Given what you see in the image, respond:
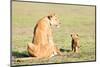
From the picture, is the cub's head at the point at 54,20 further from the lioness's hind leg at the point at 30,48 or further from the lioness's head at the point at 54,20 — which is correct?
the lioness's hind leg at the point at 30,48

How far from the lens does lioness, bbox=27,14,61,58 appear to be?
2732 mm

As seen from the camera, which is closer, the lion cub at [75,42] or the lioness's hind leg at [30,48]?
A: the lioness's hind leg at [30,48]

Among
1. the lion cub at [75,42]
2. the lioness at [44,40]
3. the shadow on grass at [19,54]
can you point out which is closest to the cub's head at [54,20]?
the lioness at [44,40]

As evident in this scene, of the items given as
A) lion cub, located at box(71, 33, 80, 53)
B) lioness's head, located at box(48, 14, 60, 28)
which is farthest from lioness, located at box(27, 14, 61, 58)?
lion cub, located at box(71, 33, 80, 53)

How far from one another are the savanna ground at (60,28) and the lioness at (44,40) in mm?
50

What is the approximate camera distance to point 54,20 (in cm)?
285

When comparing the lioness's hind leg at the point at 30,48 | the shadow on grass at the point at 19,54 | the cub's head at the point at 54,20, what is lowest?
the shadow on grass at the point at 19,54

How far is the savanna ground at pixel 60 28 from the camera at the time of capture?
2641 mm

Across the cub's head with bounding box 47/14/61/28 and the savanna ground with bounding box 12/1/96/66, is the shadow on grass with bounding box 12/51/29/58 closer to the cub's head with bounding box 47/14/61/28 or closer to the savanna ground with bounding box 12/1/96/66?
the savanna ground with bounding box 12/1/96/66

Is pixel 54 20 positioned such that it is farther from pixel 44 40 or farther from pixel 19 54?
pixel 19 54

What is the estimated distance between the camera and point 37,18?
275 centimetres

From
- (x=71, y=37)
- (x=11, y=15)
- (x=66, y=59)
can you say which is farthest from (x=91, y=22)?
(x=11, y=15)

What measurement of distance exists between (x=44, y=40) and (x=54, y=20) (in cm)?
27
